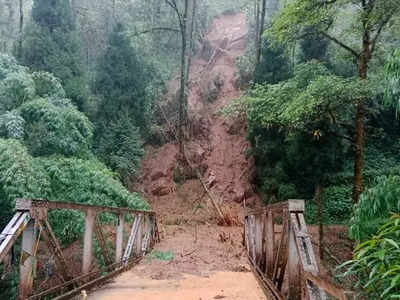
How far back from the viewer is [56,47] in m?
14.6

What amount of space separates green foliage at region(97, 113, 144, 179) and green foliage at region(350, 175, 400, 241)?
37.6 ft

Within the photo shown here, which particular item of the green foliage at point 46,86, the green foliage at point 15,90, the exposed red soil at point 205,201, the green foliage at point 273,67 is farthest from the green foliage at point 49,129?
the green foliage at point 273,67

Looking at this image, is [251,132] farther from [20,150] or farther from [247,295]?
[247,295]

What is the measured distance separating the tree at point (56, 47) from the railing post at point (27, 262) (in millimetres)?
11462

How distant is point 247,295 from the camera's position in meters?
3.52

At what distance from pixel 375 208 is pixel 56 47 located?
14508mm

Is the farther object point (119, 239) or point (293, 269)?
point (119, 239)

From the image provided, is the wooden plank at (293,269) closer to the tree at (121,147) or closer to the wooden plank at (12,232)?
the wooden plank at (12,232)

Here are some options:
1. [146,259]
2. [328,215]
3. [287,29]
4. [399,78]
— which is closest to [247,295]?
[399,78]

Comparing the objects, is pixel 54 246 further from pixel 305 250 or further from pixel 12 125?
pixel 12 125

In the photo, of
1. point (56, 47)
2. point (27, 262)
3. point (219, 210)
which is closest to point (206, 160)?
point (219, 210)

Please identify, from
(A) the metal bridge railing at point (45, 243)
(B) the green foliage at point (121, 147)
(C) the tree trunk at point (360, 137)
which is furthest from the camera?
(B) the green foliage at point (121, 147)

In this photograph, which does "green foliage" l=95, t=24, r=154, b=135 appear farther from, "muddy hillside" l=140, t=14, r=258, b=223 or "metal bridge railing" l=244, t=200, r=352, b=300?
"metal bridge railing" l=244, t=200, r=352, b=300

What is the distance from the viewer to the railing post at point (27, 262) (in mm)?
2508
